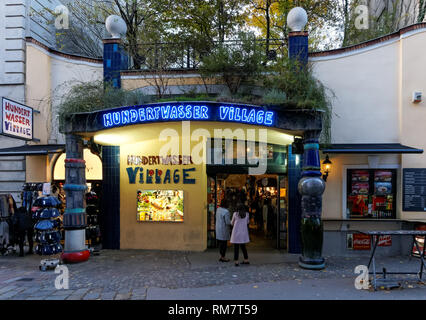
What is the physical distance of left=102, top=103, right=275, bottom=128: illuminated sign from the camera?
22.4ft

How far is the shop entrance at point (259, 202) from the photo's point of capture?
935 centimetres

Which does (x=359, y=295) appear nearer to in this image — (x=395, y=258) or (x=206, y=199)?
(x=395, y=258)

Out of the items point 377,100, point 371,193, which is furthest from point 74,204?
point 377,100

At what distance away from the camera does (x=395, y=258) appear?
8.45m

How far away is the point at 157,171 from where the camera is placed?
9508mm

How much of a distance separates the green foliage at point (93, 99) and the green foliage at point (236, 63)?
2.30m

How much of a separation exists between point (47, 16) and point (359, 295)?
44.6 feet

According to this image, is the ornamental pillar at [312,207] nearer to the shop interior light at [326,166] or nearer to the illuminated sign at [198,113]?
the illuminated sign at [198,113]

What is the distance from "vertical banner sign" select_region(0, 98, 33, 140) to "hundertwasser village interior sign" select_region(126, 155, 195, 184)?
10.3 feet

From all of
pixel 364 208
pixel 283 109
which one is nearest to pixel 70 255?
pixel 283 109

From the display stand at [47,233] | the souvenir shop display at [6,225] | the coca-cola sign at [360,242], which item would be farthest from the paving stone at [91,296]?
the coca-cola sign at [360,242]

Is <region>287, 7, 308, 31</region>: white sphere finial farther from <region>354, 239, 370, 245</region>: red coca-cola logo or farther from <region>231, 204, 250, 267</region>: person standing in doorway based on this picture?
<region>354, 239, 370, 245</region>: red coca-cola logo

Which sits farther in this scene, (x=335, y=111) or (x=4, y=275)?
(x=335, y=111)

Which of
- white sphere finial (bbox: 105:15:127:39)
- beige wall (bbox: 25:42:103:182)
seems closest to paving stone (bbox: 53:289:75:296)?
beige wall (bbox: 25:42:103:182)
